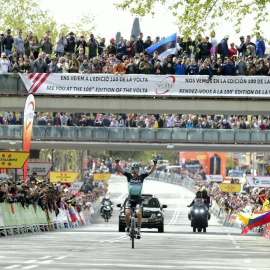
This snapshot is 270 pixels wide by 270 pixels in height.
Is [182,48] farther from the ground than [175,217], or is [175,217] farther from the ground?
[182,48]

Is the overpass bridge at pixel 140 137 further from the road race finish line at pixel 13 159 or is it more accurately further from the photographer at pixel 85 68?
the road race finish line at pixel 13 159

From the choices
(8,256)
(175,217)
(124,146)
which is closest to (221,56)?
(124,146)

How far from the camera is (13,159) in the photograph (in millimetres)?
33688

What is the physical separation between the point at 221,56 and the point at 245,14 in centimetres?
1176

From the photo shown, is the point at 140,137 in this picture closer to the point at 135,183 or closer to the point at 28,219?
the point at 28,219

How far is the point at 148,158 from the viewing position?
177 metres

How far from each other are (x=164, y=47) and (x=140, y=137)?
513 inches

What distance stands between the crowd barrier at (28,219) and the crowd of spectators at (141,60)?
6862mm

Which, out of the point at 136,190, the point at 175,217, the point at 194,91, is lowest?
the point at 175,217

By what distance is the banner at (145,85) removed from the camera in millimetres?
42906

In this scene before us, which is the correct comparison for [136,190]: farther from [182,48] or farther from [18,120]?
[18,120]

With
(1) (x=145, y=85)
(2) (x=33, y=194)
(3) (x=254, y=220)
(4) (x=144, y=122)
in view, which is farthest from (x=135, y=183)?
(4) (x=144, y=122)

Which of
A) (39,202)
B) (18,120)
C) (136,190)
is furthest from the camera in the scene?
(18,120)

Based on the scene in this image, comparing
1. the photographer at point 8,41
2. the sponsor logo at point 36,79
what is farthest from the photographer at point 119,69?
the photographer at point 8,41
